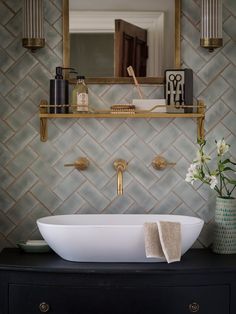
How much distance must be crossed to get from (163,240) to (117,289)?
302mm

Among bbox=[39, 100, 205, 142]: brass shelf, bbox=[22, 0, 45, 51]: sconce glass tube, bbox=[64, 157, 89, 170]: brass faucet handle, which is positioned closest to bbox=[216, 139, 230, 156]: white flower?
bbox=[39, 100, 205, 142]: brass shelf

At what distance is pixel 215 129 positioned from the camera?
3.42 m

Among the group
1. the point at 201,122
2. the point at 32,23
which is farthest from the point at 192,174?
the point at 32,23

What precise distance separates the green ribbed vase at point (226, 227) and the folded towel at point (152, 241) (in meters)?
0.45

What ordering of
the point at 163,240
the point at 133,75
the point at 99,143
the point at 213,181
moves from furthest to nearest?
the point at 99,143 → the point at 133,75 → the point at 213,181 → the point at 163,240

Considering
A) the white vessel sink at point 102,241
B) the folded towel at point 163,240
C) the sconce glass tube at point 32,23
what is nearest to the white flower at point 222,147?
the white vessel sink at point 102,241

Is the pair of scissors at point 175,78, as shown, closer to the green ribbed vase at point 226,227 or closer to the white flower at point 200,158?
the white flower at point 200,158

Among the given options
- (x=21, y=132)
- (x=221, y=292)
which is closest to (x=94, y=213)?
(x=21, y=132)

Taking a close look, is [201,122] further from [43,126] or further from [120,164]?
[43,126]

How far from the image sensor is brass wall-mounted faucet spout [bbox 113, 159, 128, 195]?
10.6ft

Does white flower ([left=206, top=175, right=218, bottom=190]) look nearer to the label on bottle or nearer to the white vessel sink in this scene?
the white vessel sink

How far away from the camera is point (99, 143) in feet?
11.2

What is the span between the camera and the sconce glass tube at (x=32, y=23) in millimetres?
3289

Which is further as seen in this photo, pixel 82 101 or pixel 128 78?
pixel 128 78
